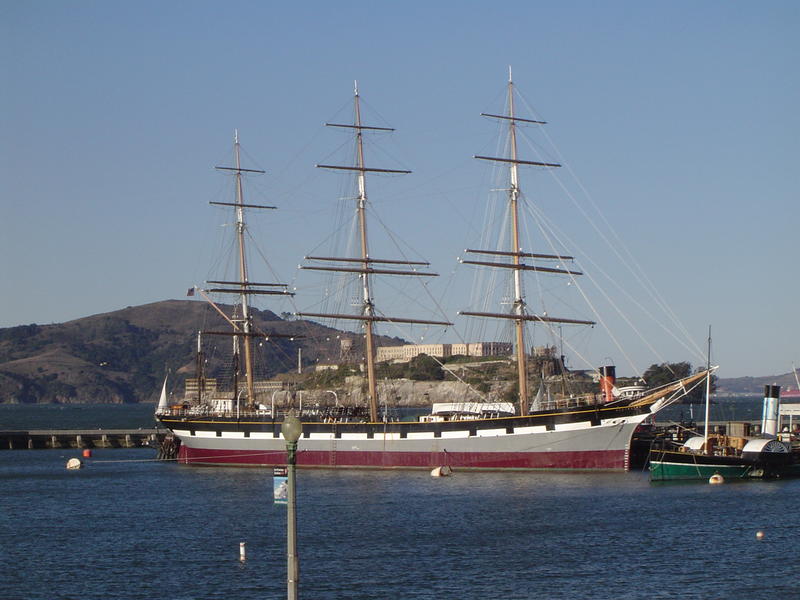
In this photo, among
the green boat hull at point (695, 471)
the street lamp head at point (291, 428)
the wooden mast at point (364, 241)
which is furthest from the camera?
the wooden mast at point (364, 241)

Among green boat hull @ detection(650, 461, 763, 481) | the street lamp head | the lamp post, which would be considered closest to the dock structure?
green boat hull @ detection(650, 461, 763, 481)

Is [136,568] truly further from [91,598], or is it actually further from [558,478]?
[558,478]

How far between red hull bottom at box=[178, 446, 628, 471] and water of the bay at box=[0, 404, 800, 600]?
1185 mm

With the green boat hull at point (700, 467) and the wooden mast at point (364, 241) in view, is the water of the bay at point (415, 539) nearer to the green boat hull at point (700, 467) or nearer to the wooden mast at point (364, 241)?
the green boat hull at point (700, 467)

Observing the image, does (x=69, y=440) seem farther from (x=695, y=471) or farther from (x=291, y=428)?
(x=291, y=428)

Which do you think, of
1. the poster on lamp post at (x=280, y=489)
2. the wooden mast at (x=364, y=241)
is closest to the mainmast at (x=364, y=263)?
the wooden mast at (x=364, y=241)

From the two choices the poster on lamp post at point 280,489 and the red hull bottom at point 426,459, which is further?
the red hull bottom at point 426,459

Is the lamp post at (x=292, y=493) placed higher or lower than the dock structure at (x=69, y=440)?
higher

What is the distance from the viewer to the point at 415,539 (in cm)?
3916

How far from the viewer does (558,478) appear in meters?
58.2

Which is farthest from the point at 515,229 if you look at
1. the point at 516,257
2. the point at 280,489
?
the point at 280,489

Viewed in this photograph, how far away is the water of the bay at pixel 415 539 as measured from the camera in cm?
3147

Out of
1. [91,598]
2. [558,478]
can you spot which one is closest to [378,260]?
[558,478]

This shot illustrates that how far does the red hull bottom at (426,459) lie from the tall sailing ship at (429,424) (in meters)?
0.06
